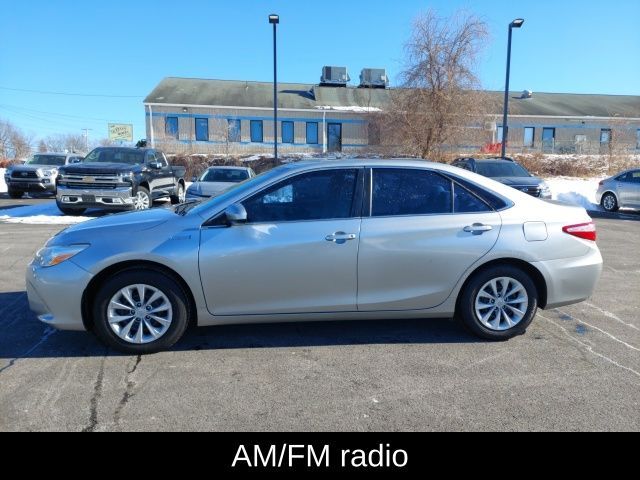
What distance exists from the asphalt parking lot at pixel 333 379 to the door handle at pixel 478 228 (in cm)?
100

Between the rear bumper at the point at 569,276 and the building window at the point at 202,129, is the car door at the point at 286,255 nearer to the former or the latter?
the rear bumper at the point at 569,276

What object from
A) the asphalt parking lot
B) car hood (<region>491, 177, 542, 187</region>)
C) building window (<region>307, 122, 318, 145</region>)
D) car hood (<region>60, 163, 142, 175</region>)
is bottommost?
the asphalt parking lot

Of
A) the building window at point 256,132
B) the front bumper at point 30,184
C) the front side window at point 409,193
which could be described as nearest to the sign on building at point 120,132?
the building window at point 256,132

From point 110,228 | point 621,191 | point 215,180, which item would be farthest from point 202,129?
point 110,228

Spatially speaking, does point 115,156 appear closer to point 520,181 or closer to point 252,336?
point 252,336

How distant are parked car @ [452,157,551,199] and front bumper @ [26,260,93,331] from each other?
425 inches

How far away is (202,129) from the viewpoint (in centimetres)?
3781

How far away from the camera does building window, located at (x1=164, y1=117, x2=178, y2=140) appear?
122 feet

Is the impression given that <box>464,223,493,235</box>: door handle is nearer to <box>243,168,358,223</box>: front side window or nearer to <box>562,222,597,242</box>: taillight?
<box>562,222,597,242</box>: taillight

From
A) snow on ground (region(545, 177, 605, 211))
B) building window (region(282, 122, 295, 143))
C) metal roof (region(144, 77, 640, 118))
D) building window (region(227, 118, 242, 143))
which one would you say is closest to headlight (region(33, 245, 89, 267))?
snow on ground (region(545, 177, 605, 211))

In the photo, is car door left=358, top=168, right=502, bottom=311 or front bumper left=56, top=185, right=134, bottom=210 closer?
car door left=358, top=168, right=502, bottom=311

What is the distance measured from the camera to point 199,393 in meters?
3.30
